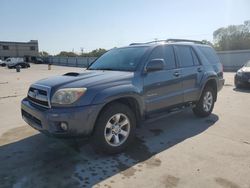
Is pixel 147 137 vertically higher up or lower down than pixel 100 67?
lower down

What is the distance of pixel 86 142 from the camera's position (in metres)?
4.69

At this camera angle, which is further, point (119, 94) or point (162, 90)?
point (162, 90)

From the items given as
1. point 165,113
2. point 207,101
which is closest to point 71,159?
point 165,113

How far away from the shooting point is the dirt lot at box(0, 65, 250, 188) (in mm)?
3312

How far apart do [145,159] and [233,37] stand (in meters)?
56.4

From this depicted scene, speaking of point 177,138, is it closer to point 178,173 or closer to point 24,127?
point 178,173

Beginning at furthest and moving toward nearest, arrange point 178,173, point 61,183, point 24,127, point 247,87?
point 247,87 → point 24,127 → point 178,173 → point 61,183

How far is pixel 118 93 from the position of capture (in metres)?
3.96

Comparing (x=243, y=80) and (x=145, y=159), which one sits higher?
(x=243, y=80)

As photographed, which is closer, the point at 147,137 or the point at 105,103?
the point at 105,103

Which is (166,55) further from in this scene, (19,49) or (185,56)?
(19,49)

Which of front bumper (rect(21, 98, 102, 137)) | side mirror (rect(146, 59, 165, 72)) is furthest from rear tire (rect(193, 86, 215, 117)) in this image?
front bumper (rect(21, 98, 102, 137))

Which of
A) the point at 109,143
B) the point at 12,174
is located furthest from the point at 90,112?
the point at 12,174

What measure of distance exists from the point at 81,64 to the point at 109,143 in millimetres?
47903
